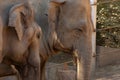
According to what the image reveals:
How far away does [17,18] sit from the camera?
330 centimetres

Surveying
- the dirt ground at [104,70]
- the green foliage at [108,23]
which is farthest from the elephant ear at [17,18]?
the green foliage at [108,23]

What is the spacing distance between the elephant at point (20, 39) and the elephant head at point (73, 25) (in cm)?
47

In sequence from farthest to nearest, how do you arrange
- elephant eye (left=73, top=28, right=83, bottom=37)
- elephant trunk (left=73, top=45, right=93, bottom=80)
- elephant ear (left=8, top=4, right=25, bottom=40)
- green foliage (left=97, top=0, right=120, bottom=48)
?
green foliage (left=97, top=0, right=120, bottom=48) < elephant eye (left=73, top=28, right=83, bottom=37) < elephant trunk (left=73, top=45, right=93, bottom=80) < elephant ear (left=8, top=4, right=25, bottom=40)

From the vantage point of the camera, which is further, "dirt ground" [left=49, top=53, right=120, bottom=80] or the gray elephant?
"dirt ground" [left=49, top=53, right=120, bottom=80]

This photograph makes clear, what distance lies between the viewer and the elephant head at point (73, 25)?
3885mm

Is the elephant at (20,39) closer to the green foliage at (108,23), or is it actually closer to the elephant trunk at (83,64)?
the elephant trunk at (83,64)

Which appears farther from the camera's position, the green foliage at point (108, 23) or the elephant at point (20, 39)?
the green foliage at point (108, 23)

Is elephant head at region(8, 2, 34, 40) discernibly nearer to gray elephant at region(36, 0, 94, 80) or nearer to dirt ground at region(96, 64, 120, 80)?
gray elephant at region(36, 0, 94, 80)

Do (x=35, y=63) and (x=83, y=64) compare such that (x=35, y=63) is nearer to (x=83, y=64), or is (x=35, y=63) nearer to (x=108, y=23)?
(x=83, y=64)

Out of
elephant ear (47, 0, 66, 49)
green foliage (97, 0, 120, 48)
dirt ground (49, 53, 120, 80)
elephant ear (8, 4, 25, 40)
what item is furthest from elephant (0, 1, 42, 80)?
green foliage (97, 0, 120, 48)

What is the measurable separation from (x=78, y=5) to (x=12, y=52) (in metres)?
0.79

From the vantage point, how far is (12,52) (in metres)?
3.32

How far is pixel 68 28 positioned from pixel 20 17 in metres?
0.66

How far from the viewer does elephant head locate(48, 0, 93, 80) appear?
12.7ft
